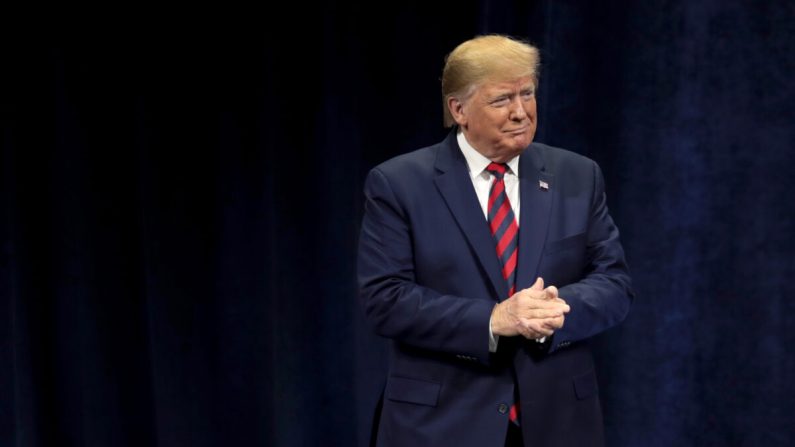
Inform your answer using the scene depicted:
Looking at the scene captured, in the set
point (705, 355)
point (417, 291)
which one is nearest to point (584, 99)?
point (705, 355)

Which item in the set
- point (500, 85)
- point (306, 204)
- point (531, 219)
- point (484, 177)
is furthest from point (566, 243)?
point (306, 204)

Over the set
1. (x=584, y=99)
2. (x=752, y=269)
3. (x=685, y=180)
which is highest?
(x=584, y=99)

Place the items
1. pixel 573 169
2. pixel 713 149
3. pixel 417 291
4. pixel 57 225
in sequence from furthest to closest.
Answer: pixel 57 225 → pixel 713 149 → pixel 573 169 → pixel 417 291

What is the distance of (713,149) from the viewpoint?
279 cm

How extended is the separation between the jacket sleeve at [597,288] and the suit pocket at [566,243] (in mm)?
36

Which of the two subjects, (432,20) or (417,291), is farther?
(432,20)

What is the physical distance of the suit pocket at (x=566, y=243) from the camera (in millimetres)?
1863

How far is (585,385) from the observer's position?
191cm

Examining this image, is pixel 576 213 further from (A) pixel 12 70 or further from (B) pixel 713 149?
(A) pixel 12 70

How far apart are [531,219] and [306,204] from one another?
51.4 inches

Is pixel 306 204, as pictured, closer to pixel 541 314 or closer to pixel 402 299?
pixel 402 299

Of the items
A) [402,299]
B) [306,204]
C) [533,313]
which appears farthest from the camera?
[306,204]

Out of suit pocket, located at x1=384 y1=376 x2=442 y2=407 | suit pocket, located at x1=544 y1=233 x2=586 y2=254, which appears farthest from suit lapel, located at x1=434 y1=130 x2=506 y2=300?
suit pocket, located at x1=384 y1=376 x2=442 y2=407

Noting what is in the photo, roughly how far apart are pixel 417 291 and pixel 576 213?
34cm
